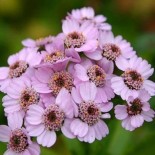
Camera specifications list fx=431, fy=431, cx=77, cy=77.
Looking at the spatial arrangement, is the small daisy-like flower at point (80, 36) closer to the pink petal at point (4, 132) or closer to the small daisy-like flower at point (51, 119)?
the small daisy-like flower at point (51, 119)

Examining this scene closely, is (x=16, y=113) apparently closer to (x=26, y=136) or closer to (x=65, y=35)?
(x=26, y=136)

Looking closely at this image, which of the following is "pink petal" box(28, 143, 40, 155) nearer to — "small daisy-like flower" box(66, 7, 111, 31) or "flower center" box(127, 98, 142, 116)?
"flower center" box(127, 98, 142, 116)

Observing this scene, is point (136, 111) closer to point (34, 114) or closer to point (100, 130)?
point (100, 130)

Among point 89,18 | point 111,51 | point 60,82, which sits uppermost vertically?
Result: point 89,18

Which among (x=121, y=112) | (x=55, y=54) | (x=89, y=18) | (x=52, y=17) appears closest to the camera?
(x=121, y=112)

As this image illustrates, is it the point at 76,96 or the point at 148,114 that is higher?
the point at 76,96

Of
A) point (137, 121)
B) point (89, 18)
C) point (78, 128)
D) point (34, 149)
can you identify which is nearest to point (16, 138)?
point (34, 149)

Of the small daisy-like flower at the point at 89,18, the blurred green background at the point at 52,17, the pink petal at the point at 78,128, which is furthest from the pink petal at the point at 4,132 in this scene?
the blurred green background at the point at 52,17
